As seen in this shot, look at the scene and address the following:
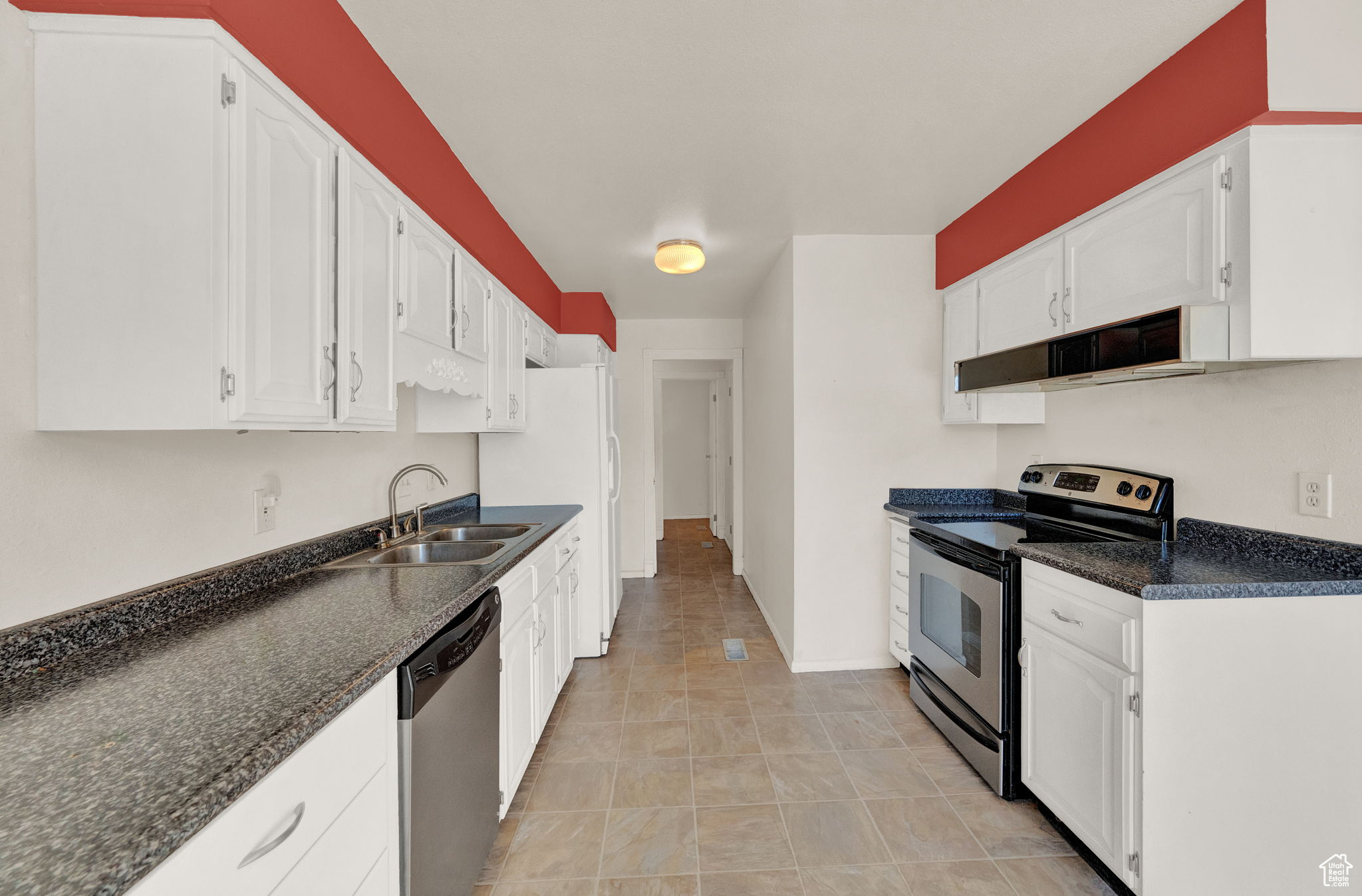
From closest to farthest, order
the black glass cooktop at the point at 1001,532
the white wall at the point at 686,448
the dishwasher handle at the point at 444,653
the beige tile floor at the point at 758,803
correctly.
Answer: the dishwasher handle at the point at 444,653, the beige tile floor at the point at 758,803, the black glass cooktop at the point at 1001,532, the white wall at the point at 686,448

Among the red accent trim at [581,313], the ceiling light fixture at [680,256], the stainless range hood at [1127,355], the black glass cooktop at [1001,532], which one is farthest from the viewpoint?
the red accent trim at [581,313]

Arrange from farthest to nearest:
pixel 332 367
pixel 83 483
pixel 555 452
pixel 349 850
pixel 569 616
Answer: pixel 555 452 → pixel 569 616 → pixel 332 367 → pixel 83 483 → pixel 349 850

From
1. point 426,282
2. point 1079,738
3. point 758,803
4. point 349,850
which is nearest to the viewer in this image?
point 349,850

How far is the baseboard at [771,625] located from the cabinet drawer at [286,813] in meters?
2.54

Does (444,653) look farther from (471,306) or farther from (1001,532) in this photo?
(1001,532)

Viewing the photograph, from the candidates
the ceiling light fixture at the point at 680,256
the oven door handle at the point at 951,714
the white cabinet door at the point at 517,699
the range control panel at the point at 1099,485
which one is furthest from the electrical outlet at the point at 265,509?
the range control panel at the point at 1099,485

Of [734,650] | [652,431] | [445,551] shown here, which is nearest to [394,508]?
[445,551]

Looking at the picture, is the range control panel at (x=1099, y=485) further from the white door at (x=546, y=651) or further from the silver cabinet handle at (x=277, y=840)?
the silver cabinet handle at (x=277, y=840)

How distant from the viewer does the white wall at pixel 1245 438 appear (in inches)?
61.7

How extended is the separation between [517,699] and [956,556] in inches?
71.9

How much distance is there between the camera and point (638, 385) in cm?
523

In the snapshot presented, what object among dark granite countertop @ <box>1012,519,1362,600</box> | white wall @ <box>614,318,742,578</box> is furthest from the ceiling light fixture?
dark granite countertop @ <box>1012,519,1362,600</box>

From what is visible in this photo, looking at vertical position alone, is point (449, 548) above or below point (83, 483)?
below

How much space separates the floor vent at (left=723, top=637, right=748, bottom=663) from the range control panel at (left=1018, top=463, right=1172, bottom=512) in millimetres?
1795
